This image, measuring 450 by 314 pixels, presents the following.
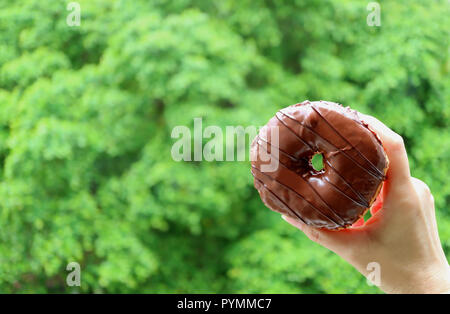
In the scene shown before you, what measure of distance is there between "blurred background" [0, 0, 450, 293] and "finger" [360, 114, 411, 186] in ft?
5.03

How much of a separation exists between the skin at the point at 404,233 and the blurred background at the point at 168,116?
1.55 m

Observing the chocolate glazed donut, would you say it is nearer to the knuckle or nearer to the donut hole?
the knuckle

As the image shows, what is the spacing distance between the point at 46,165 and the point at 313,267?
1.60 metres

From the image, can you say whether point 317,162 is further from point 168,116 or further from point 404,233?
point 404,233

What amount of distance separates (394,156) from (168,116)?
1.79 m

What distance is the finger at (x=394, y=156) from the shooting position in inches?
36.0

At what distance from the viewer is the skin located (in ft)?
2.98

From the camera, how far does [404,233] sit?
0.91 m

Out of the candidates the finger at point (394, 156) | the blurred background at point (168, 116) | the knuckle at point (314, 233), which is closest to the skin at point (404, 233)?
the finger at point (394, 156)

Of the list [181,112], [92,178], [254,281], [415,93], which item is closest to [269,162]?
[181,112]

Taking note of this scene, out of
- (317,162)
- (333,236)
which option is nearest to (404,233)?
(333,236)

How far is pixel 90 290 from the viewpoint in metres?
2.59

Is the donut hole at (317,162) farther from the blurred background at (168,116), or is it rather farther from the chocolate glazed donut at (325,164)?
the chocolate glazed donut at (325,164)

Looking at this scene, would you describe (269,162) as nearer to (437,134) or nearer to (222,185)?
(222,185)
